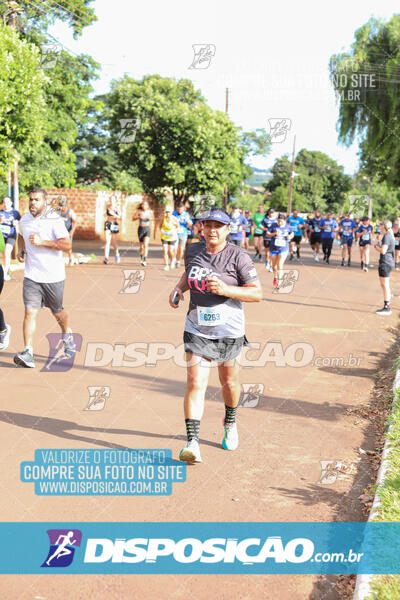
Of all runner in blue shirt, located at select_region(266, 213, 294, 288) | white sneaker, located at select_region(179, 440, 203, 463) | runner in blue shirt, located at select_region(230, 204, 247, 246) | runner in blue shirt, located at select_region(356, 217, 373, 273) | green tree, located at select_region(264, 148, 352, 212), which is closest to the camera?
white sneaker, located at select_region(179, 440, 203, 463)

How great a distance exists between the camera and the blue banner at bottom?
136 inches

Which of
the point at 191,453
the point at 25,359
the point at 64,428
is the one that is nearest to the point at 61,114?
the point at 25,359

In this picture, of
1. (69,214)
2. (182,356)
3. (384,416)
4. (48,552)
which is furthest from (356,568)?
(69,214)

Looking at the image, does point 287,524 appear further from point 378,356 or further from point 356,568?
point 378,356

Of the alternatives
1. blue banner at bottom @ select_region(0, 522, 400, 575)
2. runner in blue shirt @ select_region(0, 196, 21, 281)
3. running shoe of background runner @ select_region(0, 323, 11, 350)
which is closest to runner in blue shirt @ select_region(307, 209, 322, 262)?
runner in blue shirt @ select_region(0, 196, 21, 281)

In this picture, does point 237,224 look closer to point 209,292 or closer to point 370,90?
point 370,90

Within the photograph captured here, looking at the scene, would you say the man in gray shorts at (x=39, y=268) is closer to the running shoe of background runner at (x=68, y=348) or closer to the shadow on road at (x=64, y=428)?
the running shoe of background runner at (x=68, y=348)

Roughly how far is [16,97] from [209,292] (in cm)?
1167

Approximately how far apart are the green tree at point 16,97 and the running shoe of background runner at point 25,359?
8.79m

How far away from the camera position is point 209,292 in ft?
15.6

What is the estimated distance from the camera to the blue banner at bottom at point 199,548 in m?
3.46

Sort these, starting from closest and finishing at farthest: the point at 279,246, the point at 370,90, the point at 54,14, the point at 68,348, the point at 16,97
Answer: the point at 68,348 < the point at 16,97 < the point at 279,246 < the point at 54,14 < the point at 370,90

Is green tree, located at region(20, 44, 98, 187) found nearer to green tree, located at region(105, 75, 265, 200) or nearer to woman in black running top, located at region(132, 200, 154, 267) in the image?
green tree, located at region(105, 75, 265, 200)

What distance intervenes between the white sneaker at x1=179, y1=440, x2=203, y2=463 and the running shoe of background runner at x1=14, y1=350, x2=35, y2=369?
303 cm
